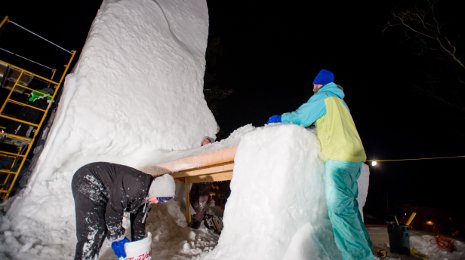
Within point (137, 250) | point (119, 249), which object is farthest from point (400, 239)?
point (119, 249)

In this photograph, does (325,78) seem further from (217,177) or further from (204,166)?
(217,177)

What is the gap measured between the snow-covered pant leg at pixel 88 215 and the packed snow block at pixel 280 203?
4.40 feet

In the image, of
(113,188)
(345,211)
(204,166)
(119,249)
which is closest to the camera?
(345,211)

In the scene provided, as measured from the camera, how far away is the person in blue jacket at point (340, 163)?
2.71 metres

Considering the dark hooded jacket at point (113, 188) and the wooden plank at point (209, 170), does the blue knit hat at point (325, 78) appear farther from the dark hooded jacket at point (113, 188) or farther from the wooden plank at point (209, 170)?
the dark hooded jacket at point (113, 188)

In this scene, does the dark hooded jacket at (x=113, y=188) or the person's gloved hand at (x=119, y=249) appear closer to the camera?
the person's gloved hand at (x=119, y=249)

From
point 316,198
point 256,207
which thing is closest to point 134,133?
point 256,207

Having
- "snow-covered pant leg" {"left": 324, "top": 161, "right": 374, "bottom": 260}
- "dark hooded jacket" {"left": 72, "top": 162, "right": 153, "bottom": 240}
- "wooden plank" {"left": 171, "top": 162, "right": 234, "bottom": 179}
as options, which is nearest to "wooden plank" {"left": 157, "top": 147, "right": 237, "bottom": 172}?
"wooden plank" {"left": 171, "top": 162, "right": 234, "bottom": 179}

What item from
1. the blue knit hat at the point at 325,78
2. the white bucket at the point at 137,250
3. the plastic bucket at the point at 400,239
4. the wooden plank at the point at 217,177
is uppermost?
the blue knit hat at the point at 325,78

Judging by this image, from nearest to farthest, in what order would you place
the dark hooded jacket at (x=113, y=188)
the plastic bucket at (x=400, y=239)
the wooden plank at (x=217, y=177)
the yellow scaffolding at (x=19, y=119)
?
1. the dark hooded jacket at (x=113, y=188)
2. the wooden plank at (x=217, y=177)
3. the yellow scaffolding at (x=19, y=119)
4. the plastic bucket at (x=400, y=239)

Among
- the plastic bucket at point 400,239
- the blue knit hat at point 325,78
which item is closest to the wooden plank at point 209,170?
the blue knit hat at point 325,78

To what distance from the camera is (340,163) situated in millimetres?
2873

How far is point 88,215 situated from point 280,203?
6.94 feet

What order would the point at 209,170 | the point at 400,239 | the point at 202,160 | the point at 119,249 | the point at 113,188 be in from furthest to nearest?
1. the point at 400,239
2. the point at 209,170
3. the point at 202,160
4. the point at 113,188
5. the point at 119,249
